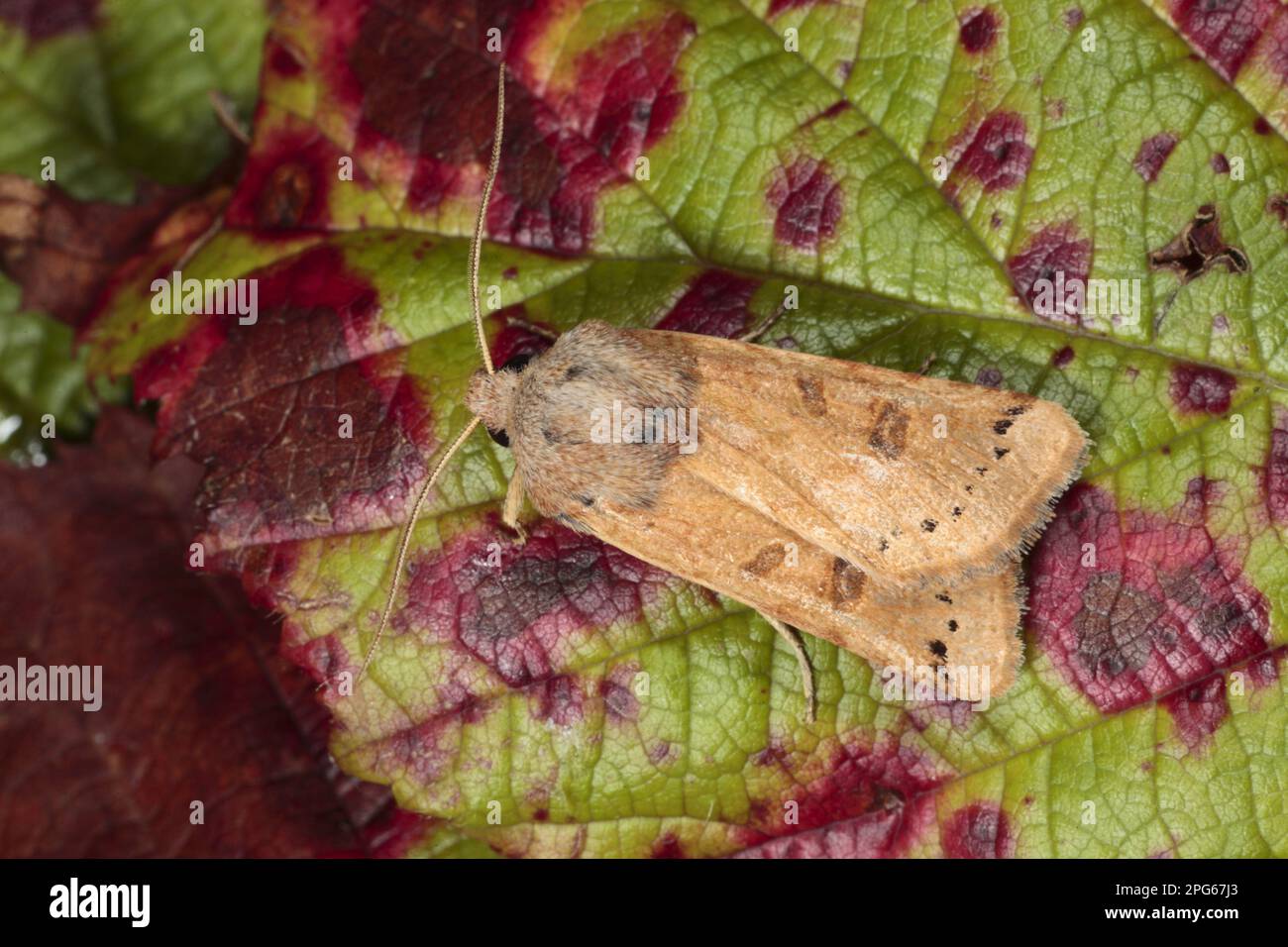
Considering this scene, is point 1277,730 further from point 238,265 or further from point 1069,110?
point 238,265

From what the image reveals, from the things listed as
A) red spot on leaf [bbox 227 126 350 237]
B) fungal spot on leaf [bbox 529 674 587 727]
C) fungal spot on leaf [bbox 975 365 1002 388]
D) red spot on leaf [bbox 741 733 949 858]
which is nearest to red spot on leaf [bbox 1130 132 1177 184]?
fungal spot on leaf [bbox 975 365 1002 388]

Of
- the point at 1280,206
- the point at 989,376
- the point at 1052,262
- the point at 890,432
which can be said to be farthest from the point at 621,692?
the point at 1280,206

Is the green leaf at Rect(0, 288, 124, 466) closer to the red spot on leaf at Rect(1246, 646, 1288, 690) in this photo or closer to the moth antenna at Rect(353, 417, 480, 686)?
the moth antenna at Rect(353, 417, 480, 686)

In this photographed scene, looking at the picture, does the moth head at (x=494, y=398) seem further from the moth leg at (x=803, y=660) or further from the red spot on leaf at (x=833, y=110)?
the red spot on leaf at (x=833, y=110)

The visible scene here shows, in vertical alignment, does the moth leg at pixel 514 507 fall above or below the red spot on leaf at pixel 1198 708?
above

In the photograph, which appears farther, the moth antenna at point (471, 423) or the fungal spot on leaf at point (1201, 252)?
the moth antenna at point (471, 423)

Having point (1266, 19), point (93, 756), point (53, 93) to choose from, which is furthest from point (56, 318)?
point (1266, 19)

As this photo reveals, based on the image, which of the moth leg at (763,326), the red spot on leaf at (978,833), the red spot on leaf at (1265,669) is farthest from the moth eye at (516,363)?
the red spot on leaf at (1265,669)
